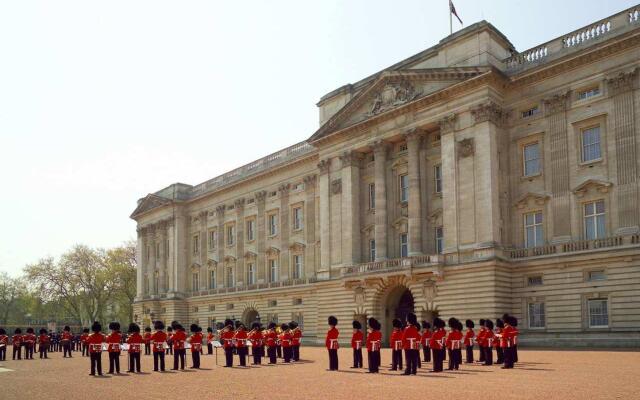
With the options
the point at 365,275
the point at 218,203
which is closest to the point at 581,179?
the point at 365,275

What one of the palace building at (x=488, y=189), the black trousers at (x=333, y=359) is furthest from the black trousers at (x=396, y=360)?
the palace building at (x=488, y=189)

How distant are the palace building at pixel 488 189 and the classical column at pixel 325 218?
9cm

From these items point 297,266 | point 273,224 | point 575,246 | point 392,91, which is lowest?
point 297,266

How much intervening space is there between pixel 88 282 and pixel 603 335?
68.2 m

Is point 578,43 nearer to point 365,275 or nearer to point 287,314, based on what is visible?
point 365,275

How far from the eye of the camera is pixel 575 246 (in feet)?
114

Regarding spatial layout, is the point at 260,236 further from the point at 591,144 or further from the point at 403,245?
the point at 591,144

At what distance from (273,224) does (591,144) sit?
3025 cm

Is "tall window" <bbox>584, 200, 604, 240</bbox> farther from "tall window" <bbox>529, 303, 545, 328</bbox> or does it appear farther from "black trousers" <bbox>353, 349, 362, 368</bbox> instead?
"black trousers" <bbox>353, 349, 362, 368</bbox>

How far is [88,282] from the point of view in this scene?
85.6 meters

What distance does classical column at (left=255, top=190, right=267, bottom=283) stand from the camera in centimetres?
5925

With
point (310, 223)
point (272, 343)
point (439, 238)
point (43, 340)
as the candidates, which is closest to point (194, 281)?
point (310, 223)

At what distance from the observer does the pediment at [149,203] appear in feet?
236

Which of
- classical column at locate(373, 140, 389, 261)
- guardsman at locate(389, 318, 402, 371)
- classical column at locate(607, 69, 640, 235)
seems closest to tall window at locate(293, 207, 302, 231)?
classical column at locate(373, 140, 389, 261)
